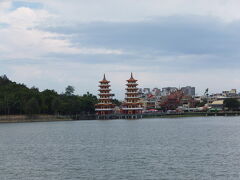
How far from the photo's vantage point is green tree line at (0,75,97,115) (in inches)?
4577

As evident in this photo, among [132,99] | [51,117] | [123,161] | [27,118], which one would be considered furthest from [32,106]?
[123,161]

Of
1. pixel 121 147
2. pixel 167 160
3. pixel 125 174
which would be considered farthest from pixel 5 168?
pixel 121 147

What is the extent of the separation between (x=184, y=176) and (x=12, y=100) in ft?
304

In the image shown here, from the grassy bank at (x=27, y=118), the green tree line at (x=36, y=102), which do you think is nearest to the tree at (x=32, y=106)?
the green tree line at (x=36, y=102)

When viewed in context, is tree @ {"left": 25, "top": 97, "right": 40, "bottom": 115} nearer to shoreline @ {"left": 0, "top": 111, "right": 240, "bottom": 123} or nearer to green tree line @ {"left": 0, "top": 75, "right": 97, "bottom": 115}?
green tree line @ {"left": 0, "top": 75, "right": 97, "bottom": 115}

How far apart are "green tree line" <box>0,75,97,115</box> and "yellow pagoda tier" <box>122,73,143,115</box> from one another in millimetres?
13700

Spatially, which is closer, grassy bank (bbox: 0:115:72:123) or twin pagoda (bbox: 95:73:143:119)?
grassy bank (bbox: 0:115:72:123)

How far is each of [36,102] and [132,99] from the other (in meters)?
36.3

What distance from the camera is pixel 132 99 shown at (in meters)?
141

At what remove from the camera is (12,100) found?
385 feet

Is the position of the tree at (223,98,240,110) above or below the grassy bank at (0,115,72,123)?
above

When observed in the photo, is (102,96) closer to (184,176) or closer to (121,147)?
(121,147)

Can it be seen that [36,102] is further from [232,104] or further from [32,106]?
[232,104]

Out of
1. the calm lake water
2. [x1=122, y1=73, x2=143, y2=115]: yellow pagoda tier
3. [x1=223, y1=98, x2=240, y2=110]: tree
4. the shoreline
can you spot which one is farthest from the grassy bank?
the calm lake water
